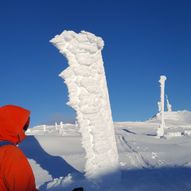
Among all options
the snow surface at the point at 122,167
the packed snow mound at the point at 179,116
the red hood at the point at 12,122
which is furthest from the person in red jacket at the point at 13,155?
the packed snow mound at the point at 179,116

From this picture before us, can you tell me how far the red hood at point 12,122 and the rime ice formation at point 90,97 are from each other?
715 centimetres

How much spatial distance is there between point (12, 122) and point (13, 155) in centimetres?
23

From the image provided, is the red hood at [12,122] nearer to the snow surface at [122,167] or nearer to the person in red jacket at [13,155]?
the person in red jacket at [13,155]

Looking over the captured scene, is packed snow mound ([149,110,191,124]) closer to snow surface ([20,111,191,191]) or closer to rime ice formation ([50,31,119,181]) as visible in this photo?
snow surface ([20,111,191,191])

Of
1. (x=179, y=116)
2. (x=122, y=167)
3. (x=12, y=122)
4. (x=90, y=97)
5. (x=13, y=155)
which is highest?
(x=179, y=116)

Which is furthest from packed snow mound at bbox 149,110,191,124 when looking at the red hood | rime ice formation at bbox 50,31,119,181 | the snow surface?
the red hood

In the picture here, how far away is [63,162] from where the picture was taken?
1636 centimetres

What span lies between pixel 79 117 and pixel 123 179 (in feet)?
6.41

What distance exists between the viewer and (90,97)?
404 inches

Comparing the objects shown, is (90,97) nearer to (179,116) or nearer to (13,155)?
(13,155)

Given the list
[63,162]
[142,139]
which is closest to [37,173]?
[63,162]

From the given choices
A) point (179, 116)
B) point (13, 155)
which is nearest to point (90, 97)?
point (13, 155)

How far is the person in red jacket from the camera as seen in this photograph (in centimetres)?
284

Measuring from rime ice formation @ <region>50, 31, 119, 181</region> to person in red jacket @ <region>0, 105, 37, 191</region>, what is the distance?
7.18 meters
